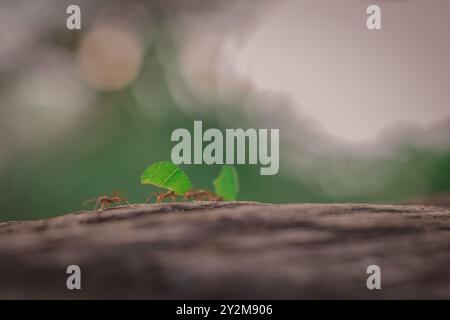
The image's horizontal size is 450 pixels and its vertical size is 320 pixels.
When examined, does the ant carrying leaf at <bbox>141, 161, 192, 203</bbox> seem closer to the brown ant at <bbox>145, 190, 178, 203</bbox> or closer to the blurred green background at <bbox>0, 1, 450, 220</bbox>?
the brown ant at <bbox>145, 190, 178, 203</bbox>

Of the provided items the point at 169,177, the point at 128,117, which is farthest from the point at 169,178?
the point at 128,117

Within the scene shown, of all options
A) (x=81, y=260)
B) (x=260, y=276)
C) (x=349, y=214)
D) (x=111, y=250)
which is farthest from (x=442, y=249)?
(x=81, y=260)

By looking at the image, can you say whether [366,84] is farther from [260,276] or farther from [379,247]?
[260,276]

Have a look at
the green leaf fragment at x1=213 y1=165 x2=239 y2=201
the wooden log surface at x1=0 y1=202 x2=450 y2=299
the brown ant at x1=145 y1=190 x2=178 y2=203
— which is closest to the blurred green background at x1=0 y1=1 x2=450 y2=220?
the green leaf fragment at x1=213 y1=165 x2=239 y2=201

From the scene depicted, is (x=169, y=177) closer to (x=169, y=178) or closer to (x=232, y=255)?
(x=169, y=178)

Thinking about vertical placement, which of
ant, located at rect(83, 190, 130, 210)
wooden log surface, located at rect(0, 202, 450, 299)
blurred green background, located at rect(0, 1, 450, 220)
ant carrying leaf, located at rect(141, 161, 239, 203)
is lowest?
wooden log surface, located at rect(0, 202, 450, 299)

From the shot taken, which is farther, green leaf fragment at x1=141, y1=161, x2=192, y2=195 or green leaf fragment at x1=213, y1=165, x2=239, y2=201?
green leaf fragment at x1=213, y1=165, x2=239, y2=201
